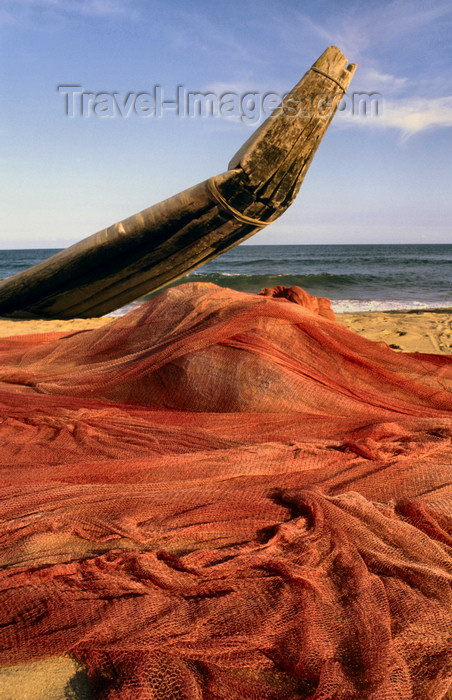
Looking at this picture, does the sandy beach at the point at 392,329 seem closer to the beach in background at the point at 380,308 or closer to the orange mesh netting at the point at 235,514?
the beach in background at the point at 380,308

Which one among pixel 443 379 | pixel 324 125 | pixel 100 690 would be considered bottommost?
pixel 100 690

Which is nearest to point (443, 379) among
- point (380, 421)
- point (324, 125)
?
point (380, 421)

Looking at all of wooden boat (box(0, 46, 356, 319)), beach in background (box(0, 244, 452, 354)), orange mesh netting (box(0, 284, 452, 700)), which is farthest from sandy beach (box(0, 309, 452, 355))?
orange mesh netting (box(0, 284, 452, 700))

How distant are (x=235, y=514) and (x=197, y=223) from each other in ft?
14.1

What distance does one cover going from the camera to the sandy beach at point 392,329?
20.0 feet

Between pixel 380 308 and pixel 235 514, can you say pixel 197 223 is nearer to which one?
pixel 235 514

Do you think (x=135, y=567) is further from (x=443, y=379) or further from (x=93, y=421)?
(x=443, y=379)

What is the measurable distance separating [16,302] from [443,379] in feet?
19.4

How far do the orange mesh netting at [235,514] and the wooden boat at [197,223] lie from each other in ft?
6.71

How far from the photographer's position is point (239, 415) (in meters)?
3.00

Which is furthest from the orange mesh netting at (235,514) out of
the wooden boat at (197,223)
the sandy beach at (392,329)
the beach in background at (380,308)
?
the beach in background at (380,308)

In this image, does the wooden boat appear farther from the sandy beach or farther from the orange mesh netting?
the orange mesh netting

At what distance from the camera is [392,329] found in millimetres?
7156

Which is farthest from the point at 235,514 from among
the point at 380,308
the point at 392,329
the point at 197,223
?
the point at 380,308
